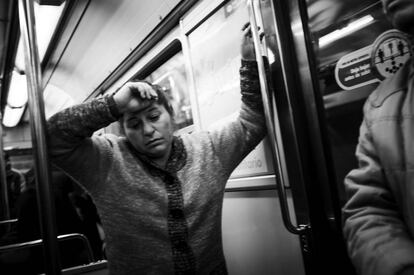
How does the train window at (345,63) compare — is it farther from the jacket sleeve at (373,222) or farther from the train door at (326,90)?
the jacket sleeve at (373,222)

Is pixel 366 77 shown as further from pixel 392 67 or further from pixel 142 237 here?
pixel 142 237

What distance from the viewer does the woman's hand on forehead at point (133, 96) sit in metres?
1.68

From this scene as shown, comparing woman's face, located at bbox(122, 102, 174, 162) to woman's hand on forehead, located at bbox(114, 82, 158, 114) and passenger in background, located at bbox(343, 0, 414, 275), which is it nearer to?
woman's hand on forehead, located at bbox(114, 82, 158, 114)

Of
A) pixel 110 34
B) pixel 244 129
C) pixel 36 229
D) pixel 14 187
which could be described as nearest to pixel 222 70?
pixel 244 129

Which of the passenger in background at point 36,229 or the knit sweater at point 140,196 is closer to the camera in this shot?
the knit sweater at point 140,196

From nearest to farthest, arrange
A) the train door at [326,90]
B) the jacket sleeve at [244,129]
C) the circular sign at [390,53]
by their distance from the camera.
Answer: the circular sign at [390,53]
the train door at [326,90]
the jacket sleeve at [244,129]

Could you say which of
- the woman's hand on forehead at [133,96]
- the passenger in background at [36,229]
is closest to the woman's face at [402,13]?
the woman's hand on forehead at [133,96]

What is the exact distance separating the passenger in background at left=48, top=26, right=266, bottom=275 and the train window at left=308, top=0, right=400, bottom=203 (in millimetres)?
391

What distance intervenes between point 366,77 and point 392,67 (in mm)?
110

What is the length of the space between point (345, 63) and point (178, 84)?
196 centimetres

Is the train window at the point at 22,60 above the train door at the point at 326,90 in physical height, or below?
above

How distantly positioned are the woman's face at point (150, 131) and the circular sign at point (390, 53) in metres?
1.07

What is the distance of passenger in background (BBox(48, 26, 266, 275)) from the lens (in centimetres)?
165

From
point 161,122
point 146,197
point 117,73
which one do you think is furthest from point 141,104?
point 117,73
